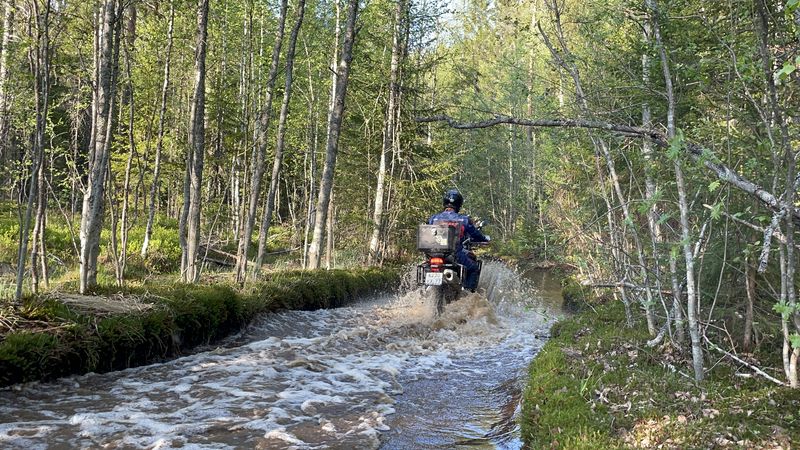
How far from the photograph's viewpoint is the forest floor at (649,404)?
382 centimetres

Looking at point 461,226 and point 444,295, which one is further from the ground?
point 461,226

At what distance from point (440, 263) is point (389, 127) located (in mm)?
7254

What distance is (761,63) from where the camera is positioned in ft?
13.8

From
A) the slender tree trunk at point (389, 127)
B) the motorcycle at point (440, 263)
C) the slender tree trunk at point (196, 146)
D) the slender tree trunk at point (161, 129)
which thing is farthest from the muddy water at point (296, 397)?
the slender tree trunk at point (389, 127)

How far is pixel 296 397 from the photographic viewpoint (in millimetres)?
5426

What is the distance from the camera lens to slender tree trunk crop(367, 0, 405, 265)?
1556 cm

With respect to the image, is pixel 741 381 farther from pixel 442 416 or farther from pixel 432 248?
pixel 432 248

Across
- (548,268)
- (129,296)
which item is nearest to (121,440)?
(129,296)

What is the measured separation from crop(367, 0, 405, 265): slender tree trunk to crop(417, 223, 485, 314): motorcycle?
5907 mm

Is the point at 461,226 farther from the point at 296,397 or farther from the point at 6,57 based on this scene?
the point at 6,57

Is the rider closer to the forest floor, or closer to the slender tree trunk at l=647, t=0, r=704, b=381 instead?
the forest floor

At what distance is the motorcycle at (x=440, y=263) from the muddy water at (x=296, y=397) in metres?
0.91

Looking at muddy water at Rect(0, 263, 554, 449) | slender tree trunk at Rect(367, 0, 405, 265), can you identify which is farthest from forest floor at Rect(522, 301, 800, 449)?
slender tree trunk at Rect(367, 0, 405, 265)

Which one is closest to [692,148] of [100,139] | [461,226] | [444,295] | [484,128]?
[484,128]
